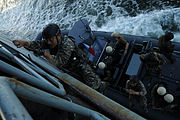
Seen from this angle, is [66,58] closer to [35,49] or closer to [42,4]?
[35,49]

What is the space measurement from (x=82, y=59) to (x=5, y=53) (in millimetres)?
1203

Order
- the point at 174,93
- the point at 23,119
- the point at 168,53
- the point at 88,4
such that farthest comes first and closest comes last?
1. the point at 88,4
2. the point at 168,53
3. the point at 174,93
4. the point at 23,119

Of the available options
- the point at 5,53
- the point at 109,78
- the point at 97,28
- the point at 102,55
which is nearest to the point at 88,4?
the point at 97,28

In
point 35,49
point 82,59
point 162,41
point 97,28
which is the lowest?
point 97,28

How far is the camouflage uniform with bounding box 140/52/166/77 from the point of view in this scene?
3.35 m

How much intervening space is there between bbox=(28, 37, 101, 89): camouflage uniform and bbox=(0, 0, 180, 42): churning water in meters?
4.56

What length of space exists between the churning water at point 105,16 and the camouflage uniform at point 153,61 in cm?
304

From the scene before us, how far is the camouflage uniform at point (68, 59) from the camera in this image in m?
2.28

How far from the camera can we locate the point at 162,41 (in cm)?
358

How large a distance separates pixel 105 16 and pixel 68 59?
20.9ft

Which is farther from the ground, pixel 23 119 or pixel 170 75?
pixel 23 119

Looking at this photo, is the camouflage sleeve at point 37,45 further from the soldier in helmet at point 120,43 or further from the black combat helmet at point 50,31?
the soldier in helmet at point 120,43

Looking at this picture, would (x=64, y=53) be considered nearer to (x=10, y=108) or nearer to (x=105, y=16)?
(x=10, y=108)

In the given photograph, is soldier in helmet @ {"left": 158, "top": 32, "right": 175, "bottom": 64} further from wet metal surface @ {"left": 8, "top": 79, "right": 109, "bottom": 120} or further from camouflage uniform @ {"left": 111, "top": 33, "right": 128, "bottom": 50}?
wet metal surface @ {"left": 8, "top": 79, "right": 109, "bottom": 120}
